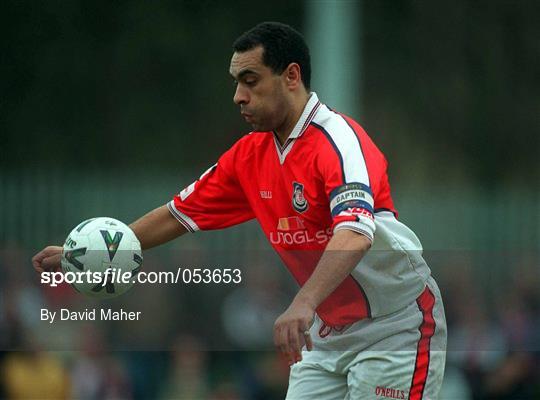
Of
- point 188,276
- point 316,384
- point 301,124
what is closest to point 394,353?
point 316,384

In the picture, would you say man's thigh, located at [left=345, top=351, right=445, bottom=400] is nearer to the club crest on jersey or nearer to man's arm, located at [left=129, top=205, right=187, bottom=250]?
the club crest on jersey

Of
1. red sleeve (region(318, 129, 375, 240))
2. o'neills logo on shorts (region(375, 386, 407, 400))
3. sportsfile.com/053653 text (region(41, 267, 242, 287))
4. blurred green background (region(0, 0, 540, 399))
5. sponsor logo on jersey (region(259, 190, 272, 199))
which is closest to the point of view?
red sleeve (region(318, 129, 375, 240))

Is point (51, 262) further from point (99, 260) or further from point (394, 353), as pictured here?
point (394, 353)

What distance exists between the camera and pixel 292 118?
5141 millimetres

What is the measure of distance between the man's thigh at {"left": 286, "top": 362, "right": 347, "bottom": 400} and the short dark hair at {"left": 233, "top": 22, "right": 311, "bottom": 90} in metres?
1.21

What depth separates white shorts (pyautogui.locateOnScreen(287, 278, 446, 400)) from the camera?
5055 millimetres

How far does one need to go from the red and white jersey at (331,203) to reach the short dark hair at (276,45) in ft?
0.58

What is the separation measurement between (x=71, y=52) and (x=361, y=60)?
12.2 feet

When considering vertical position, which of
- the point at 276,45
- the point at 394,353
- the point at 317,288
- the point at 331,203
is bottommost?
the point at 394,353

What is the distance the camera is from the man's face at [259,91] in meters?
5.10

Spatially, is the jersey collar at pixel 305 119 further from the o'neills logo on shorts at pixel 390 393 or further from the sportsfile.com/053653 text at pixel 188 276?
the sportsfile.com/053653 text at pixel 188 276

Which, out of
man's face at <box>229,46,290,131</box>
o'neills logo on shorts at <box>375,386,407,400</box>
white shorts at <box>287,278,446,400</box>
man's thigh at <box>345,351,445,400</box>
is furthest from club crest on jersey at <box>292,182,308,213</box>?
o'neills logo on shorts at <box>375,386,407,400</box>

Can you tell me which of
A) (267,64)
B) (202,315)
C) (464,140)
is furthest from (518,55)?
(267,64)

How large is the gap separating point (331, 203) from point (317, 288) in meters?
0.38
